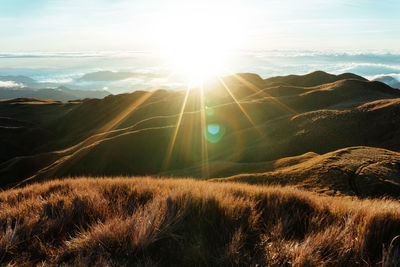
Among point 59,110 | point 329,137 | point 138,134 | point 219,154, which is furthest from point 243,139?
point 59,110

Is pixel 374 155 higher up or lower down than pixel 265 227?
lower down

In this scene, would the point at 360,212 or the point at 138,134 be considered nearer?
the point at 360,212

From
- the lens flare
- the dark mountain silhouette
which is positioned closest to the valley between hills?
the dark mountain silhouette

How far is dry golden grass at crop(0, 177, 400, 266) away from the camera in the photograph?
3000mm

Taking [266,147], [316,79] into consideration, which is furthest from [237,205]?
[316,79]

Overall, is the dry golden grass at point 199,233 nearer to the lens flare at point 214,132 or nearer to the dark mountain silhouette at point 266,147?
the dark mountain silhouette at point 266,147

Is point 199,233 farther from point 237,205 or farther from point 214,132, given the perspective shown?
point 214,132

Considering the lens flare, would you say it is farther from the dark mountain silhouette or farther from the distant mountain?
the distant mountain

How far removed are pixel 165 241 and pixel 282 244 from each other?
181cm

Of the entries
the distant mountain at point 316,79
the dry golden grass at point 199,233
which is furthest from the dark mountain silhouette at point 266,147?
the distant mountain at point 316,79

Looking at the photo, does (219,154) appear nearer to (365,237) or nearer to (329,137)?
(329,137)

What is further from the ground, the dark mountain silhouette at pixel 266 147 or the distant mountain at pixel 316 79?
the distant mountain at pixel 316 79

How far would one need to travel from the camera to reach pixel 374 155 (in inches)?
674

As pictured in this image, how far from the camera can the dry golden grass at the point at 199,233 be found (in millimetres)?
3000
